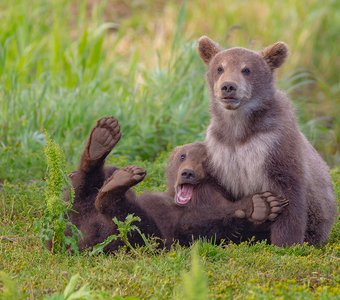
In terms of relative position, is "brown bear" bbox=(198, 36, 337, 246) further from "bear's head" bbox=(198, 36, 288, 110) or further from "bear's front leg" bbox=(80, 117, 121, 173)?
"bear's front leg" bbox=(80, 117, 121, 173)

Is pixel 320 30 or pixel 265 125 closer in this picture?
pixel 265 125

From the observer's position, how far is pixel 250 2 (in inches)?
574

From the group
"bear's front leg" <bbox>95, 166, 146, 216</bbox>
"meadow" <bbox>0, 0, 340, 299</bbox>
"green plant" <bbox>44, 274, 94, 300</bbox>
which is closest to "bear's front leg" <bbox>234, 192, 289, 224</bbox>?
"meadow" <bbox>0, 0, 340, 299</bbox>

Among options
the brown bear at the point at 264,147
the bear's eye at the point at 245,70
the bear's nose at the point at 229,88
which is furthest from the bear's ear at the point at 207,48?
the bear's nose at the point at 229,88

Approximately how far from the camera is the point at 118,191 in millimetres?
5957

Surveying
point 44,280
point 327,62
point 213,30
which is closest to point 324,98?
point 327,62

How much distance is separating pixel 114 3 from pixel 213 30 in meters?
2.46

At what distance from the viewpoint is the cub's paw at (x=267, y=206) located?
6.32 meters

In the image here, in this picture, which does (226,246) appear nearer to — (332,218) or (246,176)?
(246,176)

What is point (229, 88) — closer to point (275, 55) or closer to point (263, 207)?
point (275, 55)

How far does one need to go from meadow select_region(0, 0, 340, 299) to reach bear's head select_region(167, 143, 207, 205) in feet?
2.18

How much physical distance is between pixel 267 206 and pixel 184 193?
2.38 ft

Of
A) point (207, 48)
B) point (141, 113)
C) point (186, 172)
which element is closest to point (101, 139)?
point (186, 172)

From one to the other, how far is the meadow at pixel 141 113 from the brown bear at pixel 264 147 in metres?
0.27
